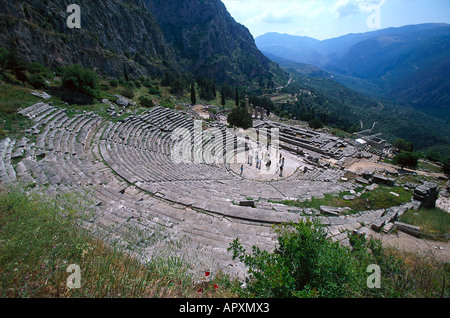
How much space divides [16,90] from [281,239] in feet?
83.1

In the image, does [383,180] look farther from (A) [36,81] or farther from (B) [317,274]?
(A) [36,81]

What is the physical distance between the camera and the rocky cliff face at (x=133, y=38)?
34.8 meters

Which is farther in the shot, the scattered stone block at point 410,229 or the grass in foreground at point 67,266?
the scattered stone block at point 410,229

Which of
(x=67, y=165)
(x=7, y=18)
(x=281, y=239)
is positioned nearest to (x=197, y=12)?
(x=7, y=18)

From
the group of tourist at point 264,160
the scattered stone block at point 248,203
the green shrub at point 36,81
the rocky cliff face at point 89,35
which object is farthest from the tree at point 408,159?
the rocky cliff face at point 89,35

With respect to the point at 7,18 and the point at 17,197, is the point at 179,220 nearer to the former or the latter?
the point at 17,197

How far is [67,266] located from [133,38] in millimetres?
88736

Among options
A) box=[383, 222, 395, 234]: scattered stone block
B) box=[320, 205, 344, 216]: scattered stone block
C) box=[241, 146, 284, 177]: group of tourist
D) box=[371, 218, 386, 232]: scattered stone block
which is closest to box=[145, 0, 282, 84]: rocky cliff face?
box=[241, 146, 284, 177]: group of tourist

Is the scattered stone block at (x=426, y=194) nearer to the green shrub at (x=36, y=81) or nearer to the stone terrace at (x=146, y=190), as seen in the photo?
the stone terrace at (x=146, y=190)

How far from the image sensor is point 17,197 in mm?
6289

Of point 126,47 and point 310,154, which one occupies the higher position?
point 126,47

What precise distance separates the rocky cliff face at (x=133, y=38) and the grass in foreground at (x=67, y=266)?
141 feet

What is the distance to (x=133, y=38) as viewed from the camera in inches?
2840

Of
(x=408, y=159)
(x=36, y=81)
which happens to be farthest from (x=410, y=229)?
(x=36, y=81)
